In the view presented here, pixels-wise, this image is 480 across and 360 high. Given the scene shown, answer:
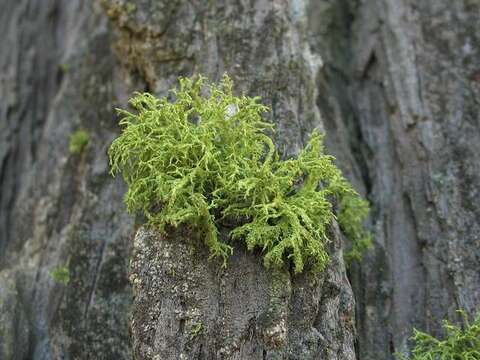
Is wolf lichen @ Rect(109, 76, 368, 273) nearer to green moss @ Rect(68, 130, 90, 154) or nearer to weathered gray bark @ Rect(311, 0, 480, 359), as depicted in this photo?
weathered gray bark @ Rect(311, 0, 480, 359)

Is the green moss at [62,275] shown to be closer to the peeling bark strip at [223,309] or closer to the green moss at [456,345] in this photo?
the peeling bark strip at [223,309]

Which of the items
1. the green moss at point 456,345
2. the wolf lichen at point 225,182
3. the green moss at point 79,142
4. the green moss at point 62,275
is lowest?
the green moss at point 456,345

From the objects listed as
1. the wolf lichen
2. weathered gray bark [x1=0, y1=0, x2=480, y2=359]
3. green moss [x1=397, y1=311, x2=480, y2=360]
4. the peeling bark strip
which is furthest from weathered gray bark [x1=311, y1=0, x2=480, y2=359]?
the wolf lichen

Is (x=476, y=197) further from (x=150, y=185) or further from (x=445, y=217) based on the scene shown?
(x=150, y=185)

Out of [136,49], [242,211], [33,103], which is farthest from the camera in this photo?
[33,103]

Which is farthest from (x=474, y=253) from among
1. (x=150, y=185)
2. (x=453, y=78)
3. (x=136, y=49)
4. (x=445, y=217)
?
(x=136, y=49)

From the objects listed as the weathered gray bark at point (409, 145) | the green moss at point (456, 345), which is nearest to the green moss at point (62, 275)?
the weathered gray bark at point (409, 145)
